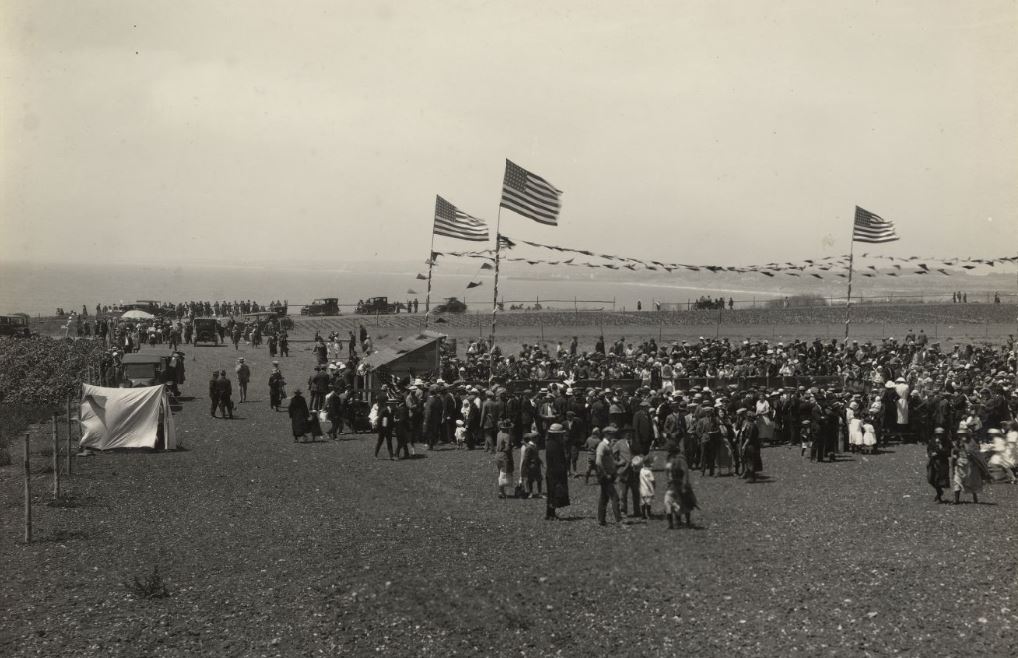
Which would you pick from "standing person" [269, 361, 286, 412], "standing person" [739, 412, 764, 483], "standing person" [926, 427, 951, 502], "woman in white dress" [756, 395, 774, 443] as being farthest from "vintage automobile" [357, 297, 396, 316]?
"standing person" [926, 427, 951, 502]

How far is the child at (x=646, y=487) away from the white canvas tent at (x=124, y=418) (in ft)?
42.1

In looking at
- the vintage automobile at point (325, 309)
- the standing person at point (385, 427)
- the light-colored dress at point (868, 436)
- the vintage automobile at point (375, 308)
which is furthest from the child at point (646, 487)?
the vintage automobile at point (325, 309)

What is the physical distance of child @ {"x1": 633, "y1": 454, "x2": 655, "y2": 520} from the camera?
53.0ft

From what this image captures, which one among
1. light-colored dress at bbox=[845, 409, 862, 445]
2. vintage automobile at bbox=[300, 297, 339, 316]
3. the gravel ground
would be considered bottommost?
the gravel ground

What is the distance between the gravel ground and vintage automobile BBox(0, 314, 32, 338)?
38484mm

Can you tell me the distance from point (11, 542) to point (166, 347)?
39013mm

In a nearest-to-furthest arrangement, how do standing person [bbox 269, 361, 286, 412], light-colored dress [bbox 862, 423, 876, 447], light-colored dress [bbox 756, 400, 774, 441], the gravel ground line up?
the gravel ground < light-colored dress [bbox 862, 423, 876, 447] < light-colored dress [bbox 756, 400, 774, 441] < standing person [bbox 269, 361, 286, 412]

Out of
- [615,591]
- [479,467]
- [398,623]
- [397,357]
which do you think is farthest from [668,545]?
[397,357]

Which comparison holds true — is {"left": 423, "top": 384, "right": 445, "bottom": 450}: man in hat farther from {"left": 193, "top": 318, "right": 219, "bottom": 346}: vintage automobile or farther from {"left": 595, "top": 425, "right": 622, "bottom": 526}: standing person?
{"left": 193, "top": 318, "right": 219, "bottom": 346}: vintage automobile

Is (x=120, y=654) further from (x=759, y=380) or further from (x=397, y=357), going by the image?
(x=759, y=380)

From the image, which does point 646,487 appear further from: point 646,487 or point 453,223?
point 453,223

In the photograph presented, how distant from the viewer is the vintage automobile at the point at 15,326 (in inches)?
2128

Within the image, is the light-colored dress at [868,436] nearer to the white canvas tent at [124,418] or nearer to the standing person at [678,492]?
the standing person at [678,492]

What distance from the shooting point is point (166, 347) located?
5219cm
